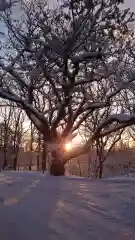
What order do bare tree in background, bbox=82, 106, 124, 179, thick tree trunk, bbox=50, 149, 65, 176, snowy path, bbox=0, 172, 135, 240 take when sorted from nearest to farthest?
snowy path, bbox=0, 172, 135, 240 < thick tree trunk, bbox=50, 149, 65, 176 < bare tree in background, bbox=82, 106, 124, 179

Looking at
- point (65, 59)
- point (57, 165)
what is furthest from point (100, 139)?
point (65, 59)

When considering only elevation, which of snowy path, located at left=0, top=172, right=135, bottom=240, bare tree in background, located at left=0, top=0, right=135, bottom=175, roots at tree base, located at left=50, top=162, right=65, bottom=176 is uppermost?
bare tree in background, located at left=0, top=0, right=135, bottom=175

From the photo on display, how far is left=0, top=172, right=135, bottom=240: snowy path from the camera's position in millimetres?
6168

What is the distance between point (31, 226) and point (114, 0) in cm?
442

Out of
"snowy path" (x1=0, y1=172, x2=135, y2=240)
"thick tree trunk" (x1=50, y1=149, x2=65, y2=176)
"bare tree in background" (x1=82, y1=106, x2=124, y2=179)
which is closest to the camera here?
"snowy path" (x1=0, y1=172, x2=135, y2=240)

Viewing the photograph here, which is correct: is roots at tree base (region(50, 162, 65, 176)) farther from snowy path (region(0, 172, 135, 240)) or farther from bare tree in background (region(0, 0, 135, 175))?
snowy path (region(0, 172, 135, 240))

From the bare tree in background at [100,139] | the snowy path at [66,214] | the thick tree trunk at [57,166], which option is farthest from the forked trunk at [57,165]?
the bare tree in background at [100,139]

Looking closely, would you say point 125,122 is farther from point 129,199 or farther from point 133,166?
point 133,166

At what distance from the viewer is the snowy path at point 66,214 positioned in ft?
20.2

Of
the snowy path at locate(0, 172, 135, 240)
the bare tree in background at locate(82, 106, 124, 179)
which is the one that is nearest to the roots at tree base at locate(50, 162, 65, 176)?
the snowy path at locate(0, 172, 135, 240)

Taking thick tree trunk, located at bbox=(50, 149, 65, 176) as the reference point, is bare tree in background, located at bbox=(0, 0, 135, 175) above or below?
above

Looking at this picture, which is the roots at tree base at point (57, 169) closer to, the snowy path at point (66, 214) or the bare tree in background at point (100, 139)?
the snowy path at point (66, 214)

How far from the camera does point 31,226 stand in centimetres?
657

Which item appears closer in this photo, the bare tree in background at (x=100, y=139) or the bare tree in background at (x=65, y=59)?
the bare tree in background at (x=65, y=59)
